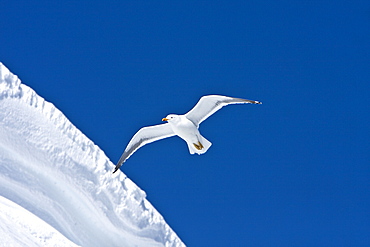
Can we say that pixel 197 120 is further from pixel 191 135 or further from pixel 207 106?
pixel 191 135

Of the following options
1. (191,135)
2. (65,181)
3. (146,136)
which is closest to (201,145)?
(191,135)

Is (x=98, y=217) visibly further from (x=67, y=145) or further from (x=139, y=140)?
(x=139, y=140)

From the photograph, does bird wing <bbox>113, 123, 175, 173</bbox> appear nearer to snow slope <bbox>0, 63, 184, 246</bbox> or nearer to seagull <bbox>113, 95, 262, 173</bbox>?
seagull <bbox>113, 95, 262, 173</bbox>

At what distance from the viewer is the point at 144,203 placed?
92.9 feet

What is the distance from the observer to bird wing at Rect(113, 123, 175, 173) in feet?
45.7

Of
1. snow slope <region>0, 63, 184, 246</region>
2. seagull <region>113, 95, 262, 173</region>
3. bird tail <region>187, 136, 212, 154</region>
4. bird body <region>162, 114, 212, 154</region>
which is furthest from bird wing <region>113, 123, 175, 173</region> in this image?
snow slope <region>0, 63, 184, 246</region>

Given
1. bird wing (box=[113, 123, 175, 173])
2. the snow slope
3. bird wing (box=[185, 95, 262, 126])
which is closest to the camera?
bird wing (box=[185, 95, 262, 126])

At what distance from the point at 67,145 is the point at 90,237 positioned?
5.05m

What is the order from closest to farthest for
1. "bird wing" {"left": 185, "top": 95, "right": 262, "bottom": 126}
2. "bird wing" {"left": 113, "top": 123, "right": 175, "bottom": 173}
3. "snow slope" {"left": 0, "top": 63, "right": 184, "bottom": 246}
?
"bird wing" {"left": 185, "top": 95, "right": 262, "bottom": 126}, "bird wing" {"left": 113, "top": 123, "right": 175, "bottom": 173}, "snow slope" {"left": 0, "top": 63, "right": 184, "bottom": 246}

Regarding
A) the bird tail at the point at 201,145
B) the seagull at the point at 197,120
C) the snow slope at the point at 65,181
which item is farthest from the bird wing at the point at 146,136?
the snow slope at the point at 65,181

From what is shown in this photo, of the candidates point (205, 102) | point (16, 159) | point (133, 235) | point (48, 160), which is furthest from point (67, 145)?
point (205, 102)

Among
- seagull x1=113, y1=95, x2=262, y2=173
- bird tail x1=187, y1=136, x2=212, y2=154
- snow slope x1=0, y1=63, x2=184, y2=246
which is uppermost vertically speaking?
snow slope x1=0, y1=63, x2=184, y2=246

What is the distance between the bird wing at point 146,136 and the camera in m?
13.9

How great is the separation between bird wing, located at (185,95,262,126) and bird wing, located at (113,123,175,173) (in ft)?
3.72
